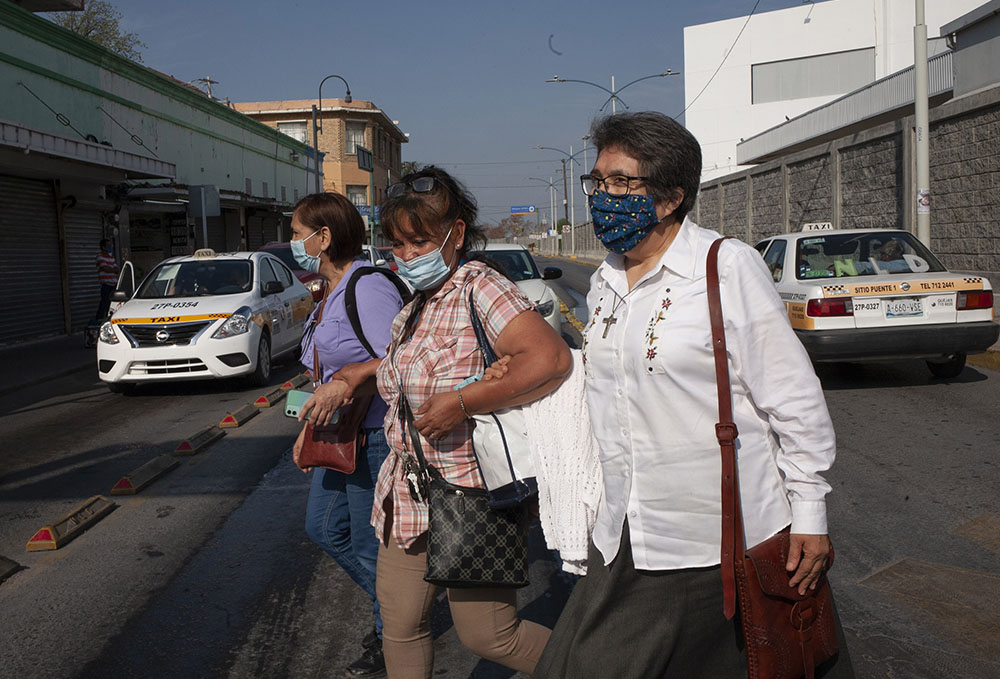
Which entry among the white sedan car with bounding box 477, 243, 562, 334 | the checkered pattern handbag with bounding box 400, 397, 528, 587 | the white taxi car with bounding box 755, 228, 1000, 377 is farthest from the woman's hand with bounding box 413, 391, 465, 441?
the white sedan car with bounding box 477, 243, 562, 334

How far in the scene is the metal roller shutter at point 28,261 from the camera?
726 inches

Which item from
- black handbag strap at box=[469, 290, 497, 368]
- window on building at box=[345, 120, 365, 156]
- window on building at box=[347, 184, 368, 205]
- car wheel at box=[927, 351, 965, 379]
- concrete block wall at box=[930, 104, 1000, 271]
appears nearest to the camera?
black handbag strap at box=[469, 290, 497, 368]

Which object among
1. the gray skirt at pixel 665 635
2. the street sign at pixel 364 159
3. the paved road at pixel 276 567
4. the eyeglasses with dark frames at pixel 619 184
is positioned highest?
the street sign at pixel 364 159

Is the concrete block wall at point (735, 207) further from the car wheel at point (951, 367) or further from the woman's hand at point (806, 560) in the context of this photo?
the woman's hand at point (806, 560)

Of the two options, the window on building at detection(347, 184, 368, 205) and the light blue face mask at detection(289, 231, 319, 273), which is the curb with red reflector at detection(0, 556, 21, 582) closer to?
the light blue face mask at detection(289, 231, 319, 273)

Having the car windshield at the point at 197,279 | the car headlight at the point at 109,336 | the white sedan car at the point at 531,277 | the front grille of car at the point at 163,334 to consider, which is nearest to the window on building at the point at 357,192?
the white sedan car at the point at 531,277

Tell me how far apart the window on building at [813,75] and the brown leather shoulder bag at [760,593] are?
175ft

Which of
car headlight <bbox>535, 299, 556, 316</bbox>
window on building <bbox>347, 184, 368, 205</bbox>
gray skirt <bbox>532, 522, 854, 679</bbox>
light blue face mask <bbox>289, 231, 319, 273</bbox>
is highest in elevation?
window on building <bbox>347, 184, 368, 205</bbox>

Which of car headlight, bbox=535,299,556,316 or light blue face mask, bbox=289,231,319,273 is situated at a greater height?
light blue face mask, bbox=289,231,319,273

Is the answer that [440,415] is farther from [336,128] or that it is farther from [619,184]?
[336,128]

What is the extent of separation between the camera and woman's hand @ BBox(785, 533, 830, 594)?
213 centimetres

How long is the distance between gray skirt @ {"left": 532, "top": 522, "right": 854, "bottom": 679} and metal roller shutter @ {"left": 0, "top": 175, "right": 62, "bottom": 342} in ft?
61.4

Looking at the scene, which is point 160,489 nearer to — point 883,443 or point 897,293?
point 883,443

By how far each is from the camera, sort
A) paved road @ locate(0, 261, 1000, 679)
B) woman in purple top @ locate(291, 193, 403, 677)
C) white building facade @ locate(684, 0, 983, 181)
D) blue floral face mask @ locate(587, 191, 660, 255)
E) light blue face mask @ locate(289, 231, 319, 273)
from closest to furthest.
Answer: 1. blue floral face mask @ locate(587, 191, 660, 255)
2. woman in purple top @ locate(291, 193, 403, 677)
3. light blue face mask @ locate(289, 231, 319, 273)
4. paved road @ locate(0, 261, 1000, 679)
5. white building facade @ locate(684, 0, 983, 181)
